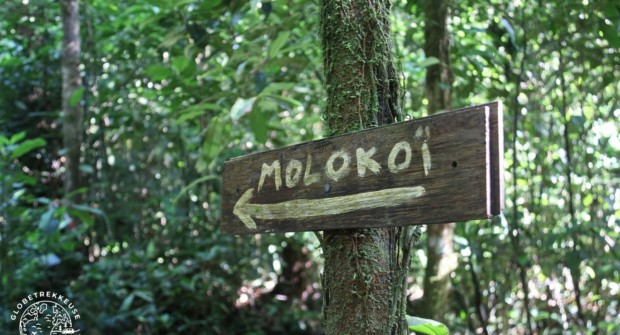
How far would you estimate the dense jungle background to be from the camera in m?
2.56

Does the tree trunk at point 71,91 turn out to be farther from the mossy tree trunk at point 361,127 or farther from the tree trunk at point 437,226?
the mossy tree trunk at point 361,127

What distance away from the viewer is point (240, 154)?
3.71 m

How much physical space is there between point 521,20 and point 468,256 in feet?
3.79

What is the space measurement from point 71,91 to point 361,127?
2944 mm

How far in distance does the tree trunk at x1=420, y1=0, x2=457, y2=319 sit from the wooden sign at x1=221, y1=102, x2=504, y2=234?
4.58 ft

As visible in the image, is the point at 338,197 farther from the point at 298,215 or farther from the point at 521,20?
the point at 521,20

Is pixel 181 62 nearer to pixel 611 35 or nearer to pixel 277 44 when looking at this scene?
pixel 277 44

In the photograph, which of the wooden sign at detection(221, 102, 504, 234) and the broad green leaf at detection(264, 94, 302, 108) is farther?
the broad green leaf at detection(264, 94, 302, 108)

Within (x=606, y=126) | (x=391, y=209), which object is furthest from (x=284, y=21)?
(x=606, y=126)

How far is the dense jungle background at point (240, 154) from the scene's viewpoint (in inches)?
101

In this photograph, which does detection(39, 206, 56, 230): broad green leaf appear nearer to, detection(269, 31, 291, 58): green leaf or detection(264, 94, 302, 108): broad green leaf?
detection(264, 94, 302, 108): broad green leaf

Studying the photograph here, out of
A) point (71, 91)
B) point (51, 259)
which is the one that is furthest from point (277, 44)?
point (71, 91)

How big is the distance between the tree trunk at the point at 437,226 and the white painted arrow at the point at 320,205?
139 cm

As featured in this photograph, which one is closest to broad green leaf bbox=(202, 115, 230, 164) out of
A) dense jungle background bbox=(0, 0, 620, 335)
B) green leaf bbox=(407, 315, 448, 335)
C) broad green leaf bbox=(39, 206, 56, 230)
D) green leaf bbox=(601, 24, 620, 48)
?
dense jungle background bbox=(0, 0, 620, 335)
